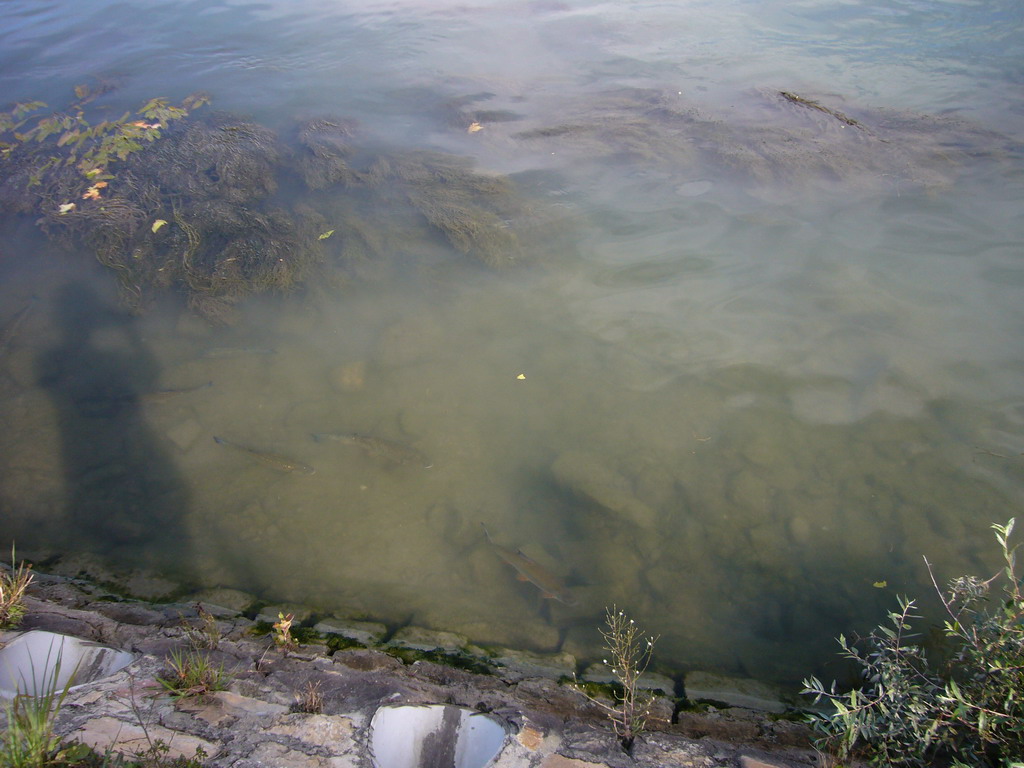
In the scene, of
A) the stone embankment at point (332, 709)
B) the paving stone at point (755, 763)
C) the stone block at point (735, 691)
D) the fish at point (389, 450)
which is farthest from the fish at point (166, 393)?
the paving stone at point (755, 763)

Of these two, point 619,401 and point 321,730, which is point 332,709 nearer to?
point 321,730

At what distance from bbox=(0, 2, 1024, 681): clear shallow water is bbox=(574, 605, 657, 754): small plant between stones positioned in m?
0.14

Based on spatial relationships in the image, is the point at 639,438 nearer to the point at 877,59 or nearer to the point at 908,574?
the point at 908,574

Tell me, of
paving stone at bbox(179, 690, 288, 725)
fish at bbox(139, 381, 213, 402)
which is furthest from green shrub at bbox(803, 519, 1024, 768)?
fish at bbox(139, 381, 213, 402)

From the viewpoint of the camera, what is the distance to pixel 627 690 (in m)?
2.80

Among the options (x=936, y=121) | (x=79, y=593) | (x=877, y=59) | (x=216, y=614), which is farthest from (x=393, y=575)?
(x=877, y=59)

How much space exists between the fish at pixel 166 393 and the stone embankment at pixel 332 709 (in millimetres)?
2042

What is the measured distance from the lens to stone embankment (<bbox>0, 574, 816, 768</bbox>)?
2.50 m

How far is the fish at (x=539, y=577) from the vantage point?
368cm

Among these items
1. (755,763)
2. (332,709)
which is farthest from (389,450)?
(755,763)

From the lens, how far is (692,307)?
18.5 feet

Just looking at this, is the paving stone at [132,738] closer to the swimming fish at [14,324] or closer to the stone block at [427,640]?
the stone block at [427,640]

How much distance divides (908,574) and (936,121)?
23.0 ft

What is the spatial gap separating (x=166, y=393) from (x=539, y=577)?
12.2 feet
